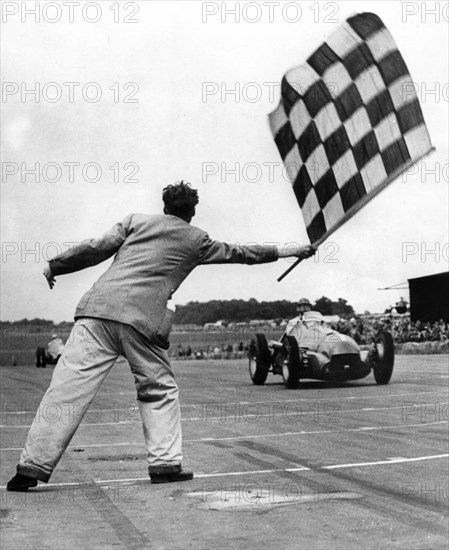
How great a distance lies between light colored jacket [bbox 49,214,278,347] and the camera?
2822mm

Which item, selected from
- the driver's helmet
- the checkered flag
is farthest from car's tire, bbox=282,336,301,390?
the checkered flag

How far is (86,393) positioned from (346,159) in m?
1.11

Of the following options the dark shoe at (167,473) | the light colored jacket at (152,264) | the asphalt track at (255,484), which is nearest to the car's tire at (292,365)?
the asphalt track at (255,484)

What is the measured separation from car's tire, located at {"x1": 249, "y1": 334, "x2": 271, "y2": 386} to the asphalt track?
4.54m

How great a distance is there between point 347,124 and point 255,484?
321 cm

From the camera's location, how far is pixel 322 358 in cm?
1559

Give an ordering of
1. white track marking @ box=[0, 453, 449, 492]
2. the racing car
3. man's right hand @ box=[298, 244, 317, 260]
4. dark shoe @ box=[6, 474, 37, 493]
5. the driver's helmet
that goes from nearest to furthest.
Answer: man's right hand @ box=[298, 244, 317, 260] < dark shoe @ box=[6, 474, 37, 493] < white track marking @ box=[0, 453, 449, 492] < the racing car < the driver's helmet

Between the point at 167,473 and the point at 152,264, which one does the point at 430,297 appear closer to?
the point at 167,473

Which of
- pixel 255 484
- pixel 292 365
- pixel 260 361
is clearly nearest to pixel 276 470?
pixel 255 484

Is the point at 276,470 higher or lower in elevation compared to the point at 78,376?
lower

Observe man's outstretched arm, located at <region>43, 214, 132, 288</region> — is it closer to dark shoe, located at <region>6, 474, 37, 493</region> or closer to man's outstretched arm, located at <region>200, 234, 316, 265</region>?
man's outstretched arm, located at <region>200, 234, 316, 265</region>

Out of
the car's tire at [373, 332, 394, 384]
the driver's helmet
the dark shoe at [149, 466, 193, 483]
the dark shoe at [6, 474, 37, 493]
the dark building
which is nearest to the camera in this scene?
the dark shoe at [6, 474, 37, 493]

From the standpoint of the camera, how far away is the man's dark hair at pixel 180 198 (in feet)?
9.27

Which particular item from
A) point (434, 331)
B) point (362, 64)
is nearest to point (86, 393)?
point (362, 64)
